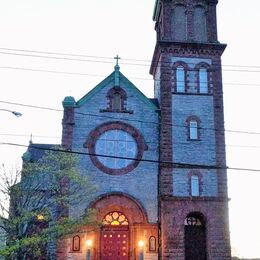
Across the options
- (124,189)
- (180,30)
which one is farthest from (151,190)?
(180,30)

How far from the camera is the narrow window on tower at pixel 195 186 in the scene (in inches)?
1243

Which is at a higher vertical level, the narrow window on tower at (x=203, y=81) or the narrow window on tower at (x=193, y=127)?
the narrow window on tower at (x=203, y=81)

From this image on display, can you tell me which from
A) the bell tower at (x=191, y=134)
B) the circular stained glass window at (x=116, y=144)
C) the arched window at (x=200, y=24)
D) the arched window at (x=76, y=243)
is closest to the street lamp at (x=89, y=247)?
the arched window at (x=76, y=243)

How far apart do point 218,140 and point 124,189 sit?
6993 mm

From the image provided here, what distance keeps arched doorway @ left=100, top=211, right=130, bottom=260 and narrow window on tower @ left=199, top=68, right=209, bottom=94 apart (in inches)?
398

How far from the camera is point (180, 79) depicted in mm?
34500

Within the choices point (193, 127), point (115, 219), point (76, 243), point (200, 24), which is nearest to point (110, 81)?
point (193, 127)

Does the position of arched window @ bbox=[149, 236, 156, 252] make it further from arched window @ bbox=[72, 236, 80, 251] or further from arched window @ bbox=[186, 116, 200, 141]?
arched window @ bbox=[186, 116, 200, 141]

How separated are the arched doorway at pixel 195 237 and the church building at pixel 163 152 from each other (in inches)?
2.4

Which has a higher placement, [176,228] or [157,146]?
[157,146]

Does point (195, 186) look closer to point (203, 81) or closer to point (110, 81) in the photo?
point (203, 81)

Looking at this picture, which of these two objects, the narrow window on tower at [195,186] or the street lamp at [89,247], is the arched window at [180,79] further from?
the street lamp at [89,247]

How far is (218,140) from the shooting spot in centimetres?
3294

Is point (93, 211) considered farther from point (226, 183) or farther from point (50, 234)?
point (226, 183)
